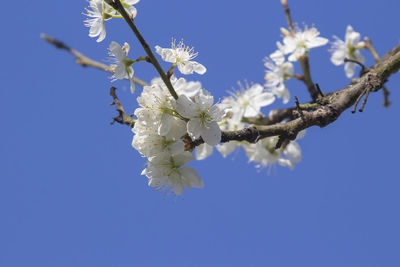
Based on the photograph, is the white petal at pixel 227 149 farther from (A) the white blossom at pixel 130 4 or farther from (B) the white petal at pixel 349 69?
(A) the white blossom at pixel 130 4

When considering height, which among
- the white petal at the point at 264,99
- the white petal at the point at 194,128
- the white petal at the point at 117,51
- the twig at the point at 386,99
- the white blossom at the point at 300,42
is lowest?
the white petal at the point at 194,128

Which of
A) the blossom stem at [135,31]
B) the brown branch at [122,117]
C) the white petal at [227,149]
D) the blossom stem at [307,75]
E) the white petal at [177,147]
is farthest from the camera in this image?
the white petal at [227,149]

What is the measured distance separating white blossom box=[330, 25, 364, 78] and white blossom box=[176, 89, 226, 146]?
208 cm

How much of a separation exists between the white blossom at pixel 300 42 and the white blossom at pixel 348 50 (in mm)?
425

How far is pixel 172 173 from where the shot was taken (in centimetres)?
184

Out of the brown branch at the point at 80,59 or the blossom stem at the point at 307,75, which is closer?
the brown branch at the point at 80,59

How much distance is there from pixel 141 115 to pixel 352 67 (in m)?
2.43

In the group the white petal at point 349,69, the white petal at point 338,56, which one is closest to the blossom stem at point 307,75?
the white petal at point 338,56

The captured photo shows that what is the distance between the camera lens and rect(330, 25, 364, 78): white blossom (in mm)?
3395

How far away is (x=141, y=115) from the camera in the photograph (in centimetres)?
169

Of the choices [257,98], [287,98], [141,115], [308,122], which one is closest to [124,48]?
[141,115]

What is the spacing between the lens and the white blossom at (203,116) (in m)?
1.64

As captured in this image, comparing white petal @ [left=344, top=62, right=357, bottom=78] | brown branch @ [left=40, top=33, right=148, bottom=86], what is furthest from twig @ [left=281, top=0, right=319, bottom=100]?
brown branch @ [left=40, top=33, right=148, bottom=86]

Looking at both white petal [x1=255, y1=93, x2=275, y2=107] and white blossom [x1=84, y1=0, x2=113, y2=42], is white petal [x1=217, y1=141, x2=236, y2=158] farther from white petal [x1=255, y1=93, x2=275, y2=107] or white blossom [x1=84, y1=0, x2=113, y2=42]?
white blossom [x1=84, y1=0, x2=113, y2=42]
